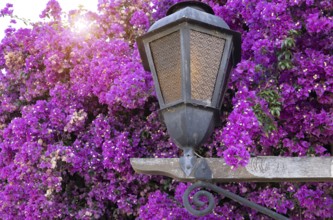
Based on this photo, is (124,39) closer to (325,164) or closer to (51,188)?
(51,188)

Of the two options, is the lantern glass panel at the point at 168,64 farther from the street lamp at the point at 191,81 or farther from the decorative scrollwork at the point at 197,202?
the decorative scrollwork at the point at 197,202

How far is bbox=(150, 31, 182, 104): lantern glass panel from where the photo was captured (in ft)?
6.54

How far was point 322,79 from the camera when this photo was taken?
301 cm

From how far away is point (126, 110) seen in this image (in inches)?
155

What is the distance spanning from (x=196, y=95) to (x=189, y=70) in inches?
4.2

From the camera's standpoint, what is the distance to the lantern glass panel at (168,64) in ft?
6.54

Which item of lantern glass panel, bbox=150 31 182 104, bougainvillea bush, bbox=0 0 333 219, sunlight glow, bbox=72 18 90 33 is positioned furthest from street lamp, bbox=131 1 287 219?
sunlight glow, bbox=72 18 90 33

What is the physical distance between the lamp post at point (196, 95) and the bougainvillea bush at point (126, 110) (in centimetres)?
22

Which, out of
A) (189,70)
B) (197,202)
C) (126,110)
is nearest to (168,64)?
(189,70)

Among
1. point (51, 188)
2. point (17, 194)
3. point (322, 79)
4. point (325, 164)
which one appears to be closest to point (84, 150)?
point (51, 188)

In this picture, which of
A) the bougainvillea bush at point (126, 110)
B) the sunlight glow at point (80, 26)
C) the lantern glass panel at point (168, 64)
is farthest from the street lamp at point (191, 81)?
the sunlight glow at point (80, 26)

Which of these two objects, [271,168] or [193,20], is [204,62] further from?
[271,168]

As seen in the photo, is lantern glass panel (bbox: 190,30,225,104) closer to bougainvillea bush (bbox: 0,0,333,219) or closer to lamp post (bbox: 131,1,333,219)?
lamp post (bbox: 131,1,333,219)

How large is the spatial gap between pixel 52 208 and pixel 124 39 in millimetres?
1651
